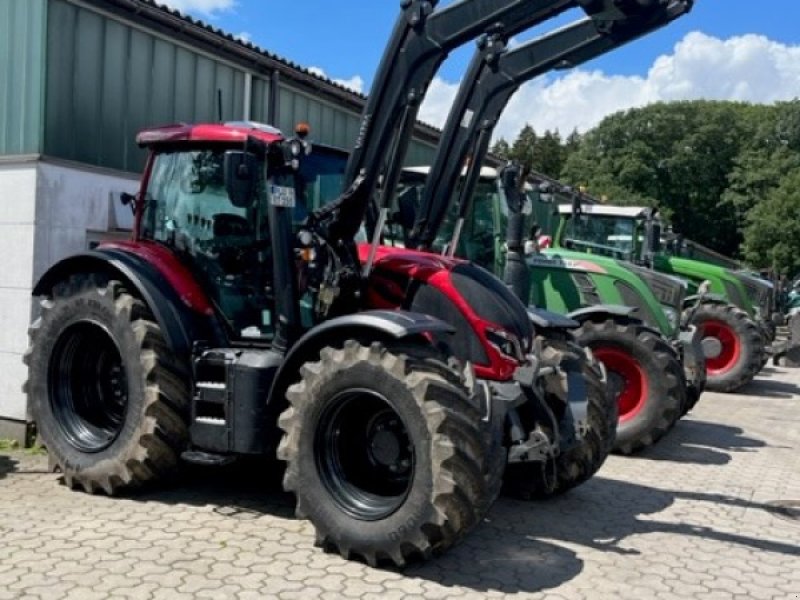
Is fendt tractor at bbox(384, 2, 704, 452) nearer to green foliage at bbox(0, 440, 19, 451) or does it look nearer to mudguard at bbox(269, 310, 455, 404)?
mudguard at bbox(269, 310, 455, 404)

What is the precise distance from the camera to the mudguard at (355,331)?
15.6 ft

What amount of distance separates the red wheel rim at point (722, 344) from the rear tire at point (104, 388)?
977 centimetres

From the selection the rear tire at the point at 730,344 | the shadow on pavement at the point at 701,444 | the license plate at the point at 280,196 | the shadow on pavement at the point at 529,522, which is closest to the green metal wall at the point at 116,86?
the license plate at the point at 280,196

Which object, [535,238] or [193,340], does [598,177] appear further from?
[193,340]

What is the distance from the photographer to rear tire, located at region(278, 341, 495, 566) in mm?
4465

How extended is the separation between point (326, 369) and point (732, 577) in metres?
2.52

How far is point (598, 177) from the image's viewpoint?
167 ft

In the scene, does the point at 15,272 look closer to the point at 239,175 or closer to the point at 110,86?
the point at 110,86

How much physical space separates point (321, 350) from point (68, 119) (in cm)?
391

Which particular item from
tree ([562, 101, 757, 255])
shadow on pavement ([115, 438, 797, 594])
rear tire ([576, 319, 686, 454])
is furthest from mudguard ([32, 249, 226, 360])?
tree ([562, 101, 757, 255])

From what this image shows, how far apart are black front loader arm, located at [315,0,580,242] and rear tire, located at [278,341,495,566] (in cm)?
114

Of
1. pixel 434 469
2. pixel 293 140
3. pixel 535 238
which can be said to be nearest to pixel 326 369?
Result: pixel 434 469

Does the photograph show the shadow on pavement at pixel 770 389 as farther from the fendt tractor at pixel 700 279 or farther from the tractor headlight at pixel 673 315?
the tractor headlight at pixel 673 315

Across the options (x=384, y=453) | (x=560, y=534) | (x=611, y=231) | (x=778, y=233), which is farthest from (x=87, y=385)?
(x=778, y=233)
